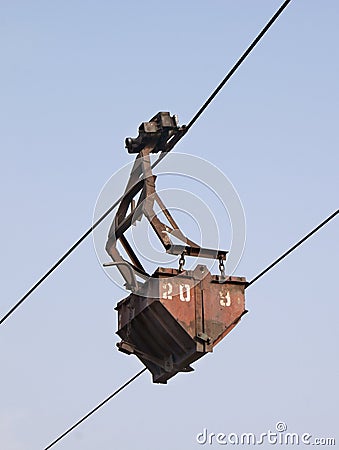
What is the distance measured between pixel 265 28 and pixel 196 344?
3585 millimetres

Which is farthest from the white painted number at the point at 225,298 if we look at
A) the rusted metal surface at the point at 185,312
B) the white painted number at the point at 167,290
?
the white painted number at the point at 167,290


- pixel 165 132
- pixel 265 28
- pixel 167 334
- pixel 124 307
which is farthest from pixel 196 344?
pixel 265 28

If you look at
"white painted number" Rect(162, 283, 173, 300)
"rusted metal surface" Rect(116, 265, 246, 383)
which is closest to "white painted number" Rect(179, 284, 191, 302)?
"rusted metal surface" Rect(116, 265, 246, 383)

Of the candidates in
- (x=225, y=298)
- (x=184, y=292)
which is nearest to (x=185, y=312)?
(x=184, y=292)

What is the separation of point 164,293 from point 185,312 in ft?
1.02

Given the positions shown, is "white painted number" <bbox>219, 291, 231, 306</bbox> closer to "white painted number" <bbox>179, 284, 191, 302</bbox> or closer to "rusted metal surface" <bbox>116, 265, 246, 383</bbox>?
"rusted metal surface" <bbox>116, 265, 246, 383</bbox>

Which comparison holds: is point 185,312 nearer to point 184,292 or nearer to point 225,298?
point 184,292

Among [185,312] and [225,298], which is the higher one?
[225,298]

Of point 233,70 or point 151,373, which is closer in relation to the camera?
point 233,70

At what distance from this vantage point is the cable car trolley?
15133 millimetres

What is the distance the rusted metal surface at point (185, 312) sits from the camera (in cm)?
1510

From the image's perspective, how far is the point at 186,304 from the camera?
49.7 feet

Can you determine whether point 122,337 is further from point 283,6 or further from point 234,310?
point 283,6

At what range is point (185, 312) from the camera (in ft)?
49.6
